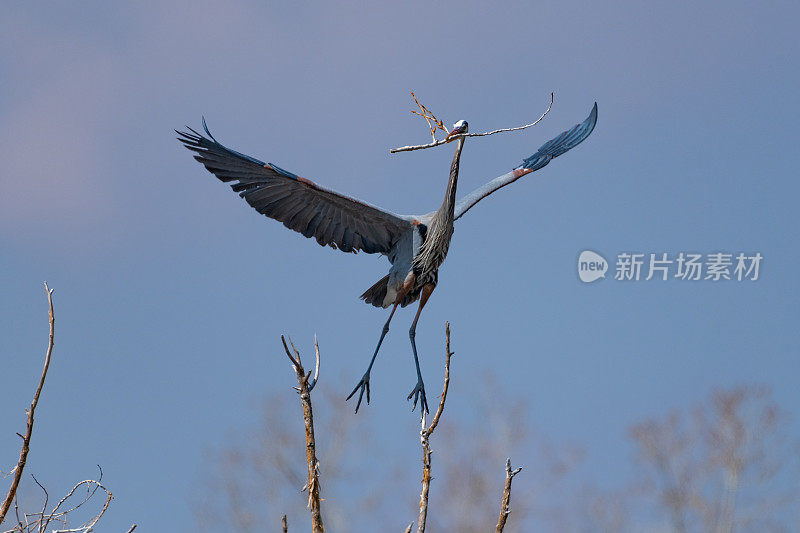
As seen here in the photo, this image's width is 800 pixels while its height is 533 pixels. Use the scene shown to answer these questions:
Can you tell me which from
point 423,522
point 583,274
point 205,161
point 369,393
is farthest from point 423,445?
point 583,274

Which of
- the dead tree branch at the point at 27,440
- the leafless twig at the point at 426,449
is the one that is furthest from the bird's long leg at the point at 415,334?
the dead tree branch at the point at 27,440

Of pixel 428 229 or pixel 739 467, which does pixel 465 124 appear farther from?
pixel 739 467

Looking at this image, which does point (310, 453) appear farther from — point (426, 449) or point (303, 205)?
point (303, 205)

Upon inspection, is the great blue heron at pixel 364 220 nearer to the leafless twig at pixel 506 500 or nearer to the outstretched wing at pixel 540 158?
the outstretched wing at pixel 540 158

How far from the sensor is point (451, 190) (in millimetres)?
4992

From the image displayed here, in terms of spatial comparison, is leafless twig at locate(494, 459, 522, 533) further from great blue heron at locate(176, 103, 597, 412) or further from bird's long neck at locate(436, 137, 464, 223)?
bird's long neck at locate(436, 137, 464, 223)

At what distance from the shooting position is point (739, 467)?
1445cm

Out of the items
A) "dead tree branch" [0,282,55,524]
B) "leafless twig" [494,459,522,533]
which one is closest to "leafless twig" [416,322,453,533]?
"leafless twig" [494,459,522,533]

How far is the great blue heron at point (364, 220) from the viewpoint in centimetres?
498

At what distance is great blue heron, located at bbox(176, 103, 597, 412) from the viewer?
498 centimetres

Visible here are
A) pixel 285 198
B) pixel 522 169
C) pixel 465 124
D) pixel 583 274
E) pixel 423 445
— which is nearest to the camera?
pixel 423 445

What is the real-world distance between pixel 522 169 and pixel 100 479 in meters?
3.77

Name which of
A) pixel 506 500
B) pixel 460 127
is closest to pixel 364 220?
pixel 460 127

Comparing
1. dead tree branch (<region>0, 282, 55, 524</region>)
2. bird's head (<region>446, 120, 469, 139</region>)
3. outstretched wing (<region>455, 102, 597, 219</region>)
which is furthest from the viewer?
outstretched wing (<region>455, 102, 597, 219</region>)
